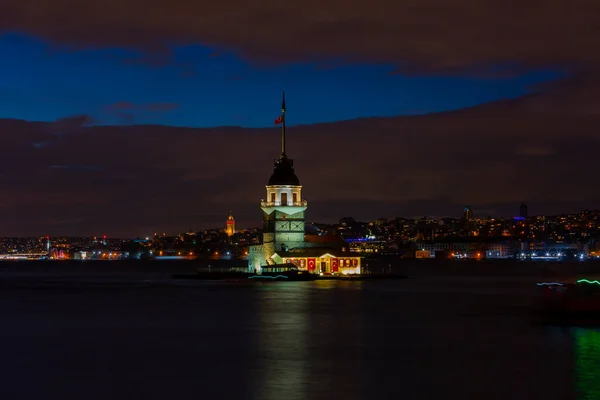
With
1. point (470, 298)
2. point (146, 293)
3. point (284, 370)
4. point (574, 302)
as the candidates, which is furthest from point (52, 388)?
point (146, 293)

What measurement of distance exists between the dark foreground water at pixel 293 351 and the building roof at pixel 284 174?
3221cm

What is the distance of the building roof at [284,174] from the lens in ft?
343

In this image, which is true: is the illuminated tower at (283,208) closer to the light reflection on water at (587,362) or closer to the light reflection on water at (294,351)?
the light reflection on water at (294,351)

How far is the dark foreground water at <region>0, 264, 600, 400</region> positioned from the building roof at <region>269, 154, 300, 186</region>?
32.2 m

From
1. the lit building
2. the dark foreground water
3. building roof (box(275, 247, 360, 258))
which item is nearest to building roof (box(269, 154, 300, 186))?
the lit building

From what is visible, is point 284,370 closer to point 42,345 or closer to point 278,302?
point 42,345

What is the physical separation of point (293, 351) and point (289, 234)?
2449 inches

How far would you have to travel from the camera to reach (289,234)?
104 metres

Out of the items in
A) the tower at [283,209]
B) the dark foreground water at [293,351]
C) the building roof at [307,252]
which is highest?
the tower at [283,209]

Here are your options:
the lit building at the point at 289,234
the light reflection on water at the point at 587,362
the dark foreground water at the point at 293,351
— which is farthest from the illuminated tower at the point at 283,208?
the light reflection on water at the point at 587,362

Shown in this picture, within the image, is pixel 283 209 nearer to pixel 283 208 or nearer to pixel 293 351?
pixel 283 208

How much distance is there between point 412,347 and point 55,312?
103 ft

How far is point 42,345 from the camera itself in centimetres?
4488

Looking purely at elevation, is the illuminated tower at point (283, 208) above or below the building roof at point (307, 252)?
above
